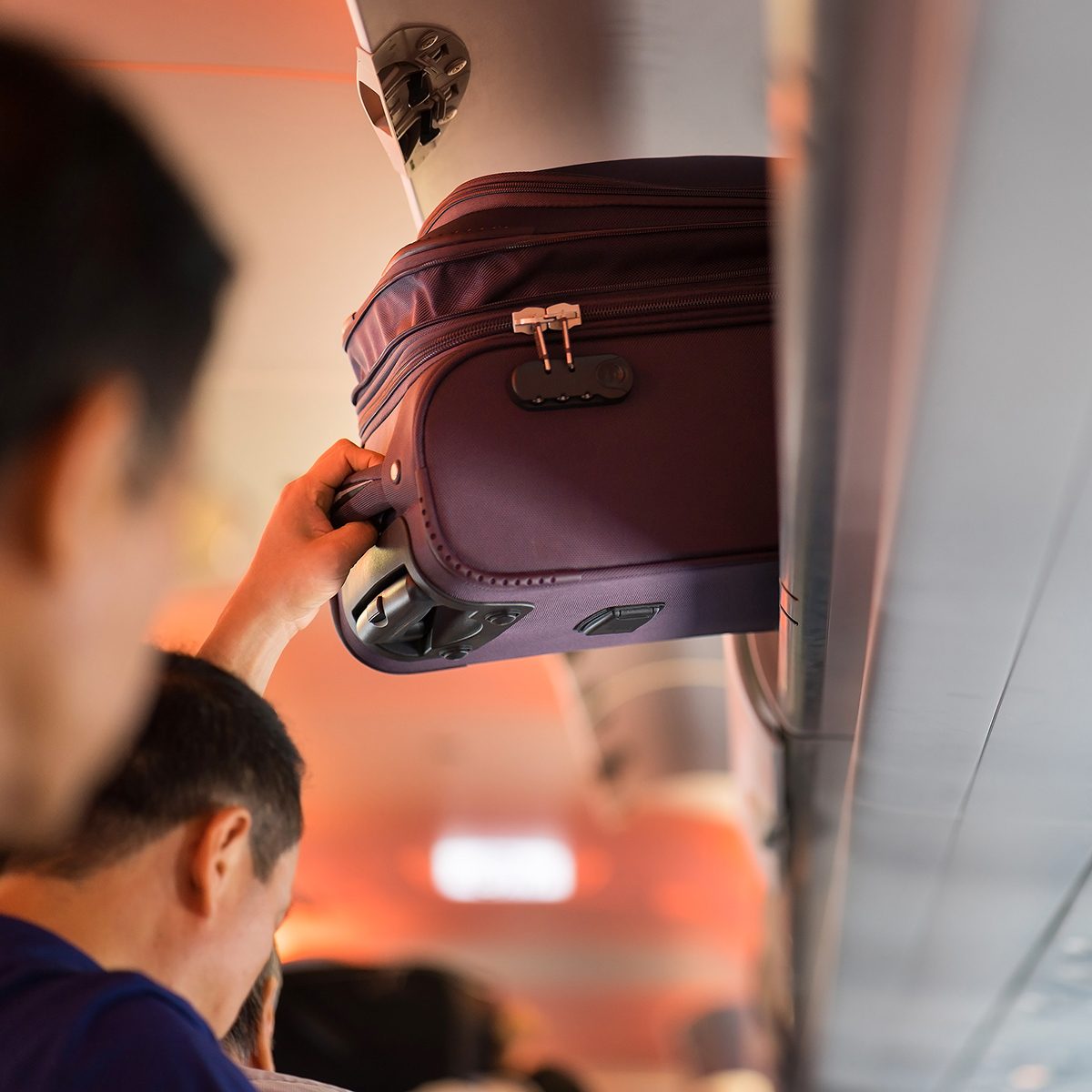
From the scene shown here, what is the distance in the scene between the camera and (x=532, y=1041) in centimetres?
890

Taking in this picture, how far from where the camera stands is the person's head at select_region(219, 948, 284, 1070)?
1.22m

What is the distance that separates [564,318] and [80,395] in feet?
1.83

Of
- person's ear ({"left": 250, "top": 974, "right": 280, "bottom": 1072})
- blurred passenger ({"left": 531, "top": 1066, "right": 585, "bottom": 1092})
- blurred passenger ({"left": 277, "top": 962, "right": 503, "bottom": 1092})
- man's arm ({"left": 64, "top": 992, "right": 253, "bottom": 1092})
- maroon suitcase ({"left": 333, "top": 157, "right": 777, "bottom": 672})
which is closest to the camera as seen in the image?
man's arm ({"left": 64, "top": 992, "right": 253, "bottom": 1092})

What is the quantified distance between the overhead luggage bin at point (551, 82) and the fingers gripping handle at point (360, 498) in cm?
44

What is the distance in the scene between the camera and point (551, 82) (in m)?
1.30

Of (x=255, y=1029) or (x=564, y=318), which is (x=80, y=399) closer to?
(x=564, y=318)

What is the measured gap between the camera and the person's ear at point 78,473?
0.45 meters

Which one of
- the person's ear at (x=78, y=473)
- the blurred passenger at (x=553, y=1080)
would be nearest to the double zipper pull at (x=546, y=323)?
the person's ear at (x=78, y=473)

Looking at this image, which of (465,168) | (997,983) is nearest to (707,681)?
(997,983)

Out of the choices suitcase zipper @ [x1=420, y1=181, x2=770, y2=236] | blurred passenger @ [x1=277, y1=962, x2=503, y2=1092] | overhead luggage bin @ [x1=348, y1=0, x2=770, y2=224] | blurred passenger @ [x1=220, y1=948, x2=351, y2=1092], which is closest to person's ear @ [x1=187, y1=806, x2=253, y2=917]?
blurred passenger @ [x1=220, y1=948, x2=351, y2=1092]

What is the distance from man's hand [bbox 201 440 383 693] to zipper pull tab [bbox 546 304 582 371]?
24cm

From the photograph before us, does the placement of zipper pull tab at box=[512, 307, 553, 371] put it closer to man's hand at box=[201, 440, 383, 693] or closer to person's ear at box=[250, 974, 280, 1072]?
man's hand at box=[201, 440, 383, 693]

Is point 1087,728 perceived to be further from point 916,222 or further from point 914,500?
point 916,222

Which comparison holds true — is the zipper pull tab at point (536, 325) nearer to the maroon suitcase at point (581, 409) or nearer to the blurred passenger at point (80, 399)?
the maroon suitcase at point (581, 409)
